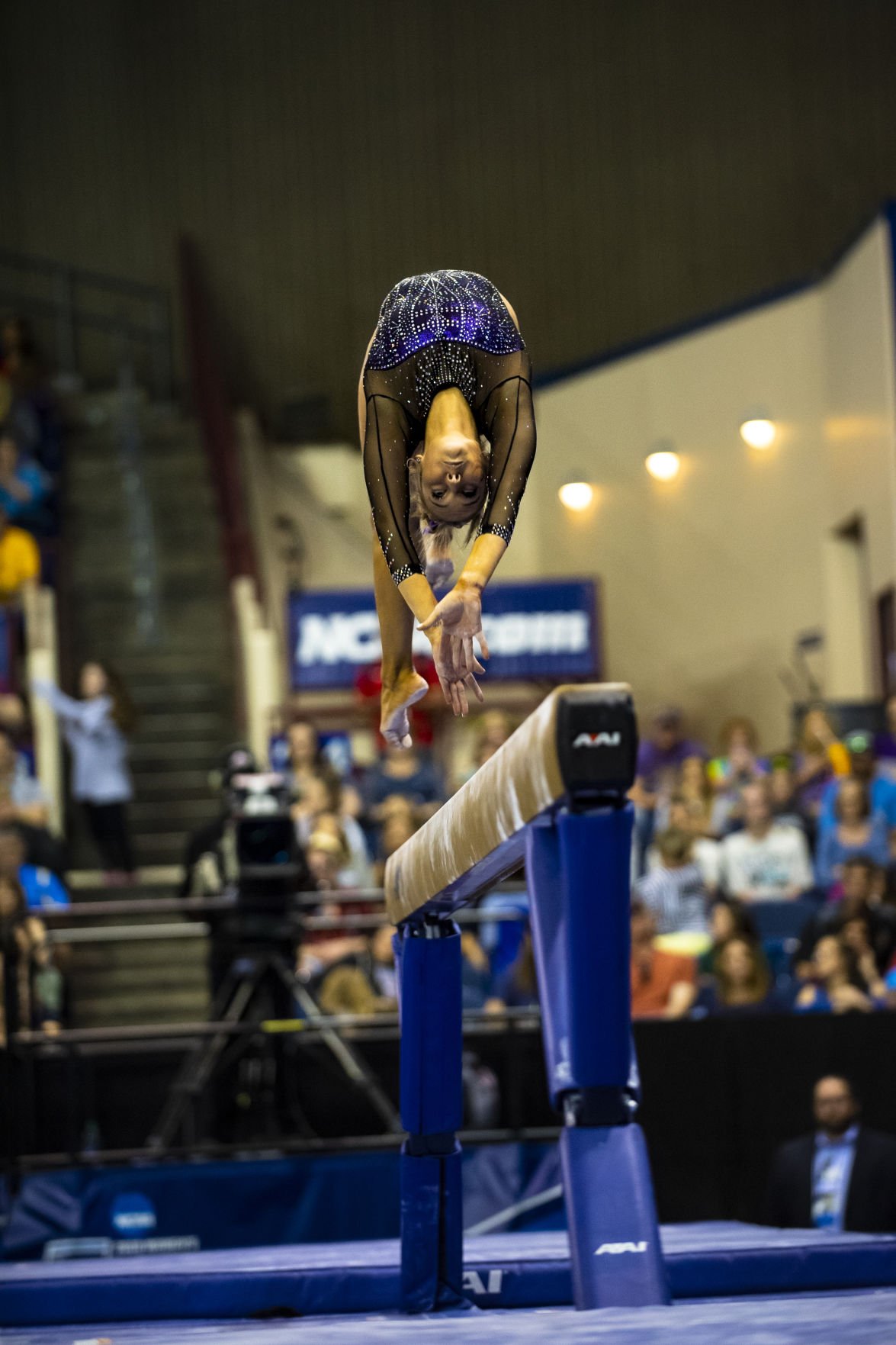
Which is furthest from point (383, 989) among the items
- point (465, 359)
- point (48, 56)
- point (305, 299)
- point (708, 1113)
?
point (48, 56)

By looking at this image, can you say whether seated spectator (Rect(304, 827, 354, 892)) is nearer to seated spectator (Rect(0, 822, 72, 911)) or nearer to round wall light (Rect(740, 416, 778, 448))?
seated spectator (Rect(0, 822, 72, 911))

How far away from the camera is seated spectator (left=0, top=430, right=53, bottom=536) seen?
11508 millimetres

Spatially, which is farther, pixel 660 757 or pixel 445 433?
pixel 660 757

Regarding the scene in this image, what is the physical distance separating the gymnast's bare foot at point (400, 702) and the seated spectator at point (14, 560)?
7263 millimetres

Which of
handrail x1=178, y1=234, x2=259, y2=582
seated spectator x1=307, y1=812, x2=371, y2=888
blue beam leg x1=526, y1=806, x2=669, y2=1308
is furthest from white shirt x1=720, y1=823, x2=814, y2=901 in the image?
blue beam leg x1=526, y1=806, x2=669, y2=1308

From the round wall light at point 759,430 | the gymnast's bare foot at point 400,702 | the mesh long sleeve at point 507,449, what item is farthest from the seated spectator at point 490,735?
the mesh long sleeve at point 507,449

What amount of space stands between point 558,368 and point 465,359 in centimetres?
1115

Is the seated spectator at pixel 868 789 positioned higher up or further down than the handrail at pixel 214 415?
further down

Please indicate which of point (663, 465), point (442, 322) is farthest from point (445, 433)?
point (663, 465)

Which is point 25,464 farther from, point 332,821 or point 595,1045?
point 595,1045

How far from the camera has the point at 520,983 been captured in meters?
7.78

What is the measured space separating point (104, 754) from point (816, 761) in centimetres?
373

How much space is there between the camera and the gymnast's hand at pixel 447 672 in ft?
11.2

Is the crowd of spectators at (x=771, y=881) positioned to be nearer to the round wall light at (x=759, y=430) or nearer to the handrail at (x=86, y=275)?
the round wall light at (x=759, y=430)
